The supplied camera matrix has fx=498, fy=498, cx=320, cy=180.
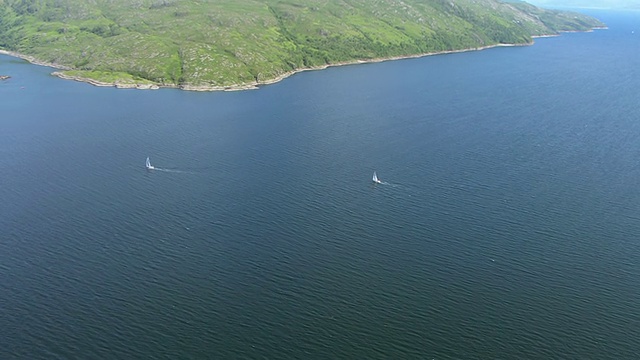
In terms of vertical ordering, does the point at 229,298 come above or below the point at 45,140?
above

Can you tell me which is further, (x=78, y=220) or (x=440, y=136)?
(x=440, y=136)

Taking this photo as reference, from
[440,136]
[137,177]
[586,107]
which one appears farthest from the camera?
[586,107]

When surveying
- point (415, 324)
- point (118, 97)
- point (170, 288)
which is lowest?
point (118, 97)

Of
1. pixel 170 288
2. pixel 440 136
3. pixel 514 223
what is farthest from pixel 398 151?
pixel 170 288

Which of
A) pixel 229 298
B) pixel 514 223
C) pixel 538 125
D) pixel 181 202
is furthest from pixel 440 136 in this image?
pixel 229 298

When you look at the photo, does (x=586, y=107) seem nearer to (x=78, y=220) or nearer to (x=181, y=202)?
(x=181, y=202)

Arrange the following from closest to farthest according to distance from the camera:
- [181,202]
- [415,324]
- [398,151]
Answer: [415,324] → [181,202] → [398,151]

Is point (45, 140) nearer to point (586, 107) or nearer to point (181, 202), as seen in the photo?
point (181, 202)
